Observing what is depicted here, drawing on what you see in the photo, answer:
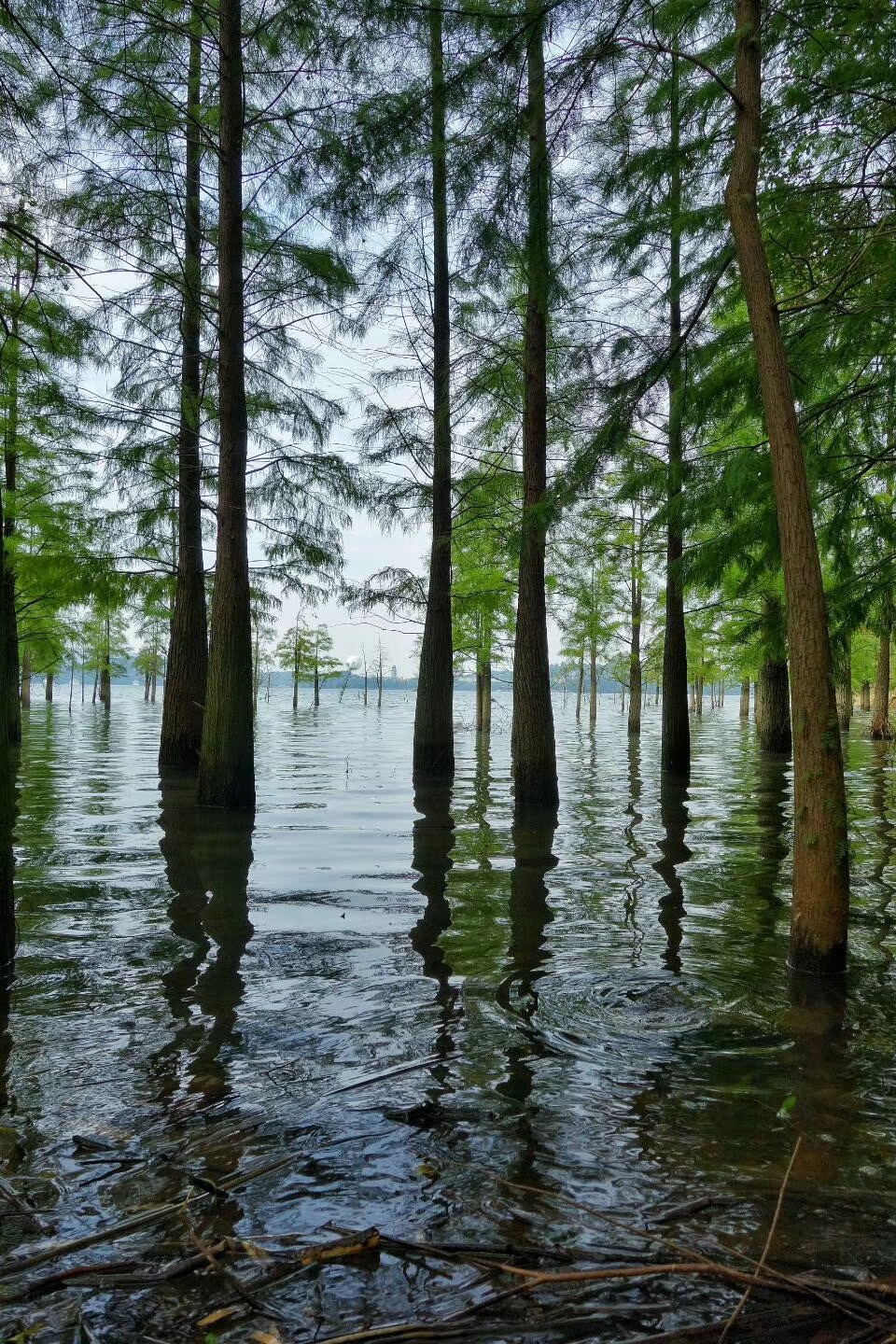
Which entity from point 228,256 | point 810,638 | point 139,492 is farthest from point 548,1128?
point 139,492

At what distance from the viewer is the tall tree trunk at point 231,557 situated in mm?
11297

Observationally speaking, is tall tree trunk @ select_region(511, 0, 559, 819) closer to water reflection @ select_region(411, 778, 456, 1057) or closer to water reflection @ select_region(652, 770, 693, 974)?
water reflection @ select_region(411, 778, 456, 1057)

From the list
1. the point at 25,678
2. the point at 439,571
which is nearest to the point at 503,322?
the point at 439,571

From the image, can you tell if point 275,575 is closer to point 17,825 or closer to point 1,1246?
point 17,825

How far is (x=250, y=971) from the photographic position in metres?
5.48

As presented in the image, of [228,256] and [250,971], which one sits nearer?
[250,971]

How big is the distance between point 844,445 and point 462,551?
18.5 meters

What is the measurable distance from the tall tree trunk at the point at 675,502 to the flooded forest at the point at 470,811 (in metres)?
0.09

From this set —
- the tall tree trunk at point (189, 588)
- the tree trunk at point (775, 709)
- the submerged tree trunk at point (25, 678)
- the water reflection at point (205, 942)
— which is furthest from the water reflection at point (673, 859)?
the submerged tree trunk at point (25, 678)

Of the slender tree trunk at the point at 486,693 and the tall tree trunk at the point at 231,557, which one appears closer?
the tall tree trunk at the point at 231,557

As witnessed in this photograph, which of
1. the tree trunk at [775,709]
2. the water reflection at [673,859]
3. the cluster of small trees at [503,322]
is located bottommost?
the water reflection at [673,859]

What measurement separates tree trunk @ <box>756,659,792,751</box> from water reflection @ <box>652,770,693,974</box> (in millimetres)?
5847

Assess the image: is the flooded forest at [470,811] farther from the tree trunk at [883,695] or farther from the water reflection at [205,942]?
the tree trunk at [883,695]

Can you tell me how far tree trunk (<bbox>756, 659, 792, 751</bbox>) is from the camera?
68.4ft
